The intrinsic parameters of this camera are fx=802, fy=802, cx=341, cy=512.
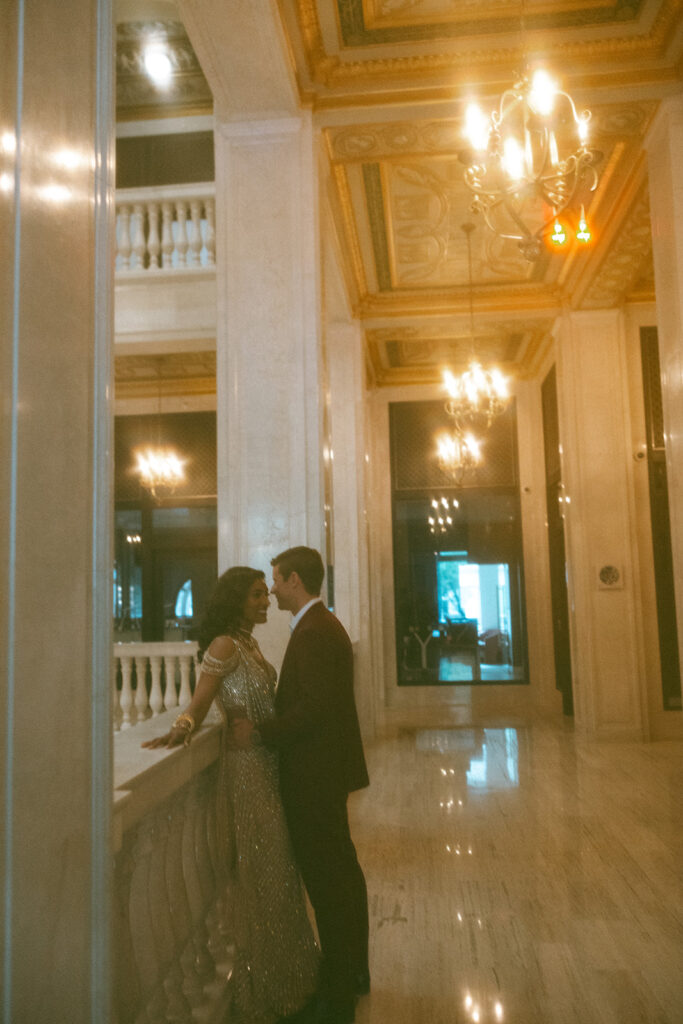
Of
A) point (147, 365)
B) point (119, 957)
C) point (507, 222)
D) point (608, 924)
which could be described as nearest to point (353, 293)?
point (507, 222)

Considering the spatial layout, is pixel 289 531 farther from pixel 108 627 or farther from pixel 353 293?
pixel 353 293

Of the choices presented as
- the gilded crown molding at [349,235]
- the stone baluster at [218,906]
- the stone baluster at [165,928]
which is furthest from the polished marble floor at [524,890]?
the gilded crown molding at [349,235]

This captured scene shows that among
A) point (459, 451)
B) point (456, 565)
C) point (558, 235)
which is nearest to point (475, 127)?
point (558, 235)

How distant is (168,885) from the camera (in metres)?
2.55

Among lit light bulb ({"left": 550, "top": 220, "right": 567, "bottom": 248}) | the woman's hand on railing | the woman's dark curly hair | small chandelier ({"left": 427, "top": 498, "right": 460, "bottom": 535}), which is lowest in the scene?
the woman's hand on railing

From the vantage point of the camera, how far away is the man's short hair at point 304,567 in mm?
3279

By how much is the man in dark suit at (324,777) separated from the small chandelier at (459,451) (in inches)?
292

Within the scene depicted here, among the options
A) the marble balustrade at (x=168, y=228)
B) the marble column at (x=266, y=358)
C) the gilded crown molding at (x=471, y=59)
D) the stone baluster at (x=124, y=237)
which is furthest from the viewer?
the stone baluster at (x=124, y=237)

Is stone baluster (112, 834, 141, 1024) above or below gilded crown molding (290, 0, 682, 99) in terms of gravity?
below

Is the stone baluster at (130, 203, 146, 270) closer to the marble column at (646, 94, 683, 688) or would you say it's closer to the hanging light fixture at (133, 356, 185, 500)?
the hanging light fixture at (133, 356, 185, 500)

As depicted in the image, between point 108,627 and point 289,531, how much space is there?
3.56 meters

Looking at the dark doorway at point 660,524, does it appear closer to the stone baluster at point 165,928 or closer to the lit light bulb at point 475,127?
the lit light bulb at point 475,127

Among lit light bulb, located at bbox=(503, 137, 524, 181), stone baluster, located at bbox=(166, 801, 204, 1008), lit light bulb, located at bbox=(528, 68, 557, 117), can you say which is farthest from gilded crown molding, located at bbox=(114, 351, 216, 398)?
stone baluster, located at bbox=(166, 801, 204, 1008)

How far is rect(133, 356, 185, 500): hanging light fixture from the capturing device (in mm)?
11672
